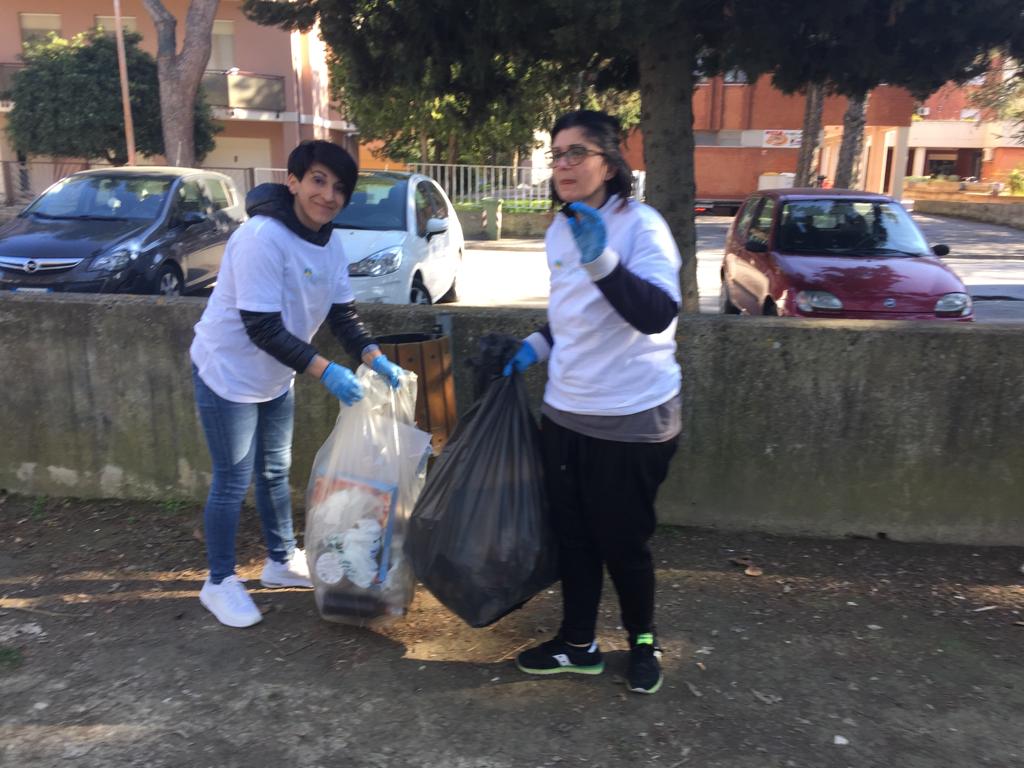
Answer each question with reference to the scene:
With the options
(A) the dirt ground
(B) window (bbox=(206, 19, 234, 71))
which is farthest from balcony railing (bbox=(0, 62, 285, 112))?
(A) the dirt ground

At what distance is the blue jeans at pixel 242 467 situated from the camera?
3014 millimetres

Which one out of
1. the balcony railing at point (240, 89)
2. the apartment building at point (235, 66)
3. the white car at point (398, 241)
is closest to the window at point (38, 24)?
the apartment building at point (235, 66)

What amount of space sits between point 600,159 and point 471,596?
142cm

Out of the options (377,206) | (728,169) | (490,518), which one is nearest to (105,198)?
(377,206)

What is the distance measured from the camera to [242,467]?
3.08m

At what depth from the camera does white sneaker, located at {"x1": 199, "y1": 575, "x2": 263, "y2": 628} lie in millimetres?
3160

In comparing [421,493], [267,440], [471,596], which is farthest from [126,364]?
[471,596]

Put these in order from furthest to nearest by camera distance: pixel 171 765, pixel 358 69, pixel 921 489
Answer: pixel 358 69 < pixel 921 489 < pixel 171 765

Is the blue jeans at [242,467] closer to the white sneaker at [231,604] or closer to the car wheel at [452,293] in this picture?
the white sneaker at [231,604]

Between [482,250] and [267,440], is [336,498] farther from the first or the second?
[482,250]

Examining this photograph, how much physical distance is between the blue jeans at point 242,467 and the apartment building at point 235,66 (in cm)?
2292

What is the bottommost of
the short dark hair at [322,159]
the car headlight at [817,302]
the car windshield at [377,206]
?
the car headlight at [817,302]

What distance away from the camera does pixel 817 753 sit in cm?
249

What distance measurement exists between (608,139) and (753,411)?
69.8 inches
